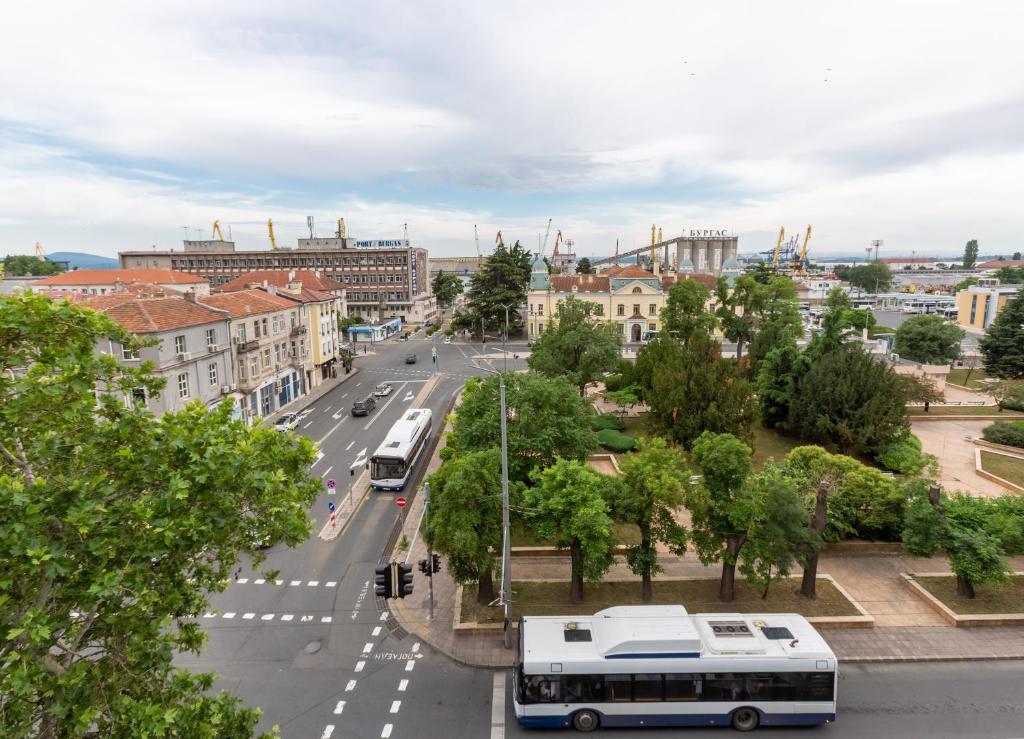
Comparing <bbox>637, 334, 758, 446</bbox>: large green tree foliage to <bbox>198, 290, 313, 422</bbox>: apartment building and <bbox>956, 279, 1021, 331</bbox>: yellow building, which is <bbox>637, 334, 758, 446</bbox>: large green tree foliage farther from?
<bbox>956, 279, 1021, 331</bbox>: yellow building

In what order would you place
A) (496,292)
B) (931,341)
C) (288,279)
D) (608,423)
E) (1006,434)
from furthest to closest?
(496,292), (288,279), (931,341), (608,423), (1006,434)

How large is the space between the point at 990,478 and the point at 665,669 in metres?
29.7

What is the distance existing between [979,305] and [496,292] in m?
87.0

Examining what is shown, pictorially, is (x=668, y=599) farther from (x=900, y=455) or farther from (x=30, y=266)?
(x=30, y=266)

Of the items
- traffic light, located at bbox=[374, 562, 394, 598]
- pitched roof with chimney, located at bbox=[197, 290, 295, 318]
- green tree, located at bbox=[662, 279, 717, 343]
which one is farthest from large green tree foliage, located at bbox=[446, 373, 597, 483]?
green tree, located at bbox=[662, 279, 717, 343]

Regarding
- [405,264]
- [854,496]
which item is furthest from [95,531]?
[405,264]

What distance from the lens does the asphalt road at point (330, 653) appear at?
16969 millimetres

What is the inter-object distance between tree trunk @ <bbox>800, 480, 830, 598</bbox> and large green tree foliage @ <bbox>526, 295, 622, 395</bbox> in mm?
21486

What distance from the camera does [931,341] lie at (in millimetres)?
68375

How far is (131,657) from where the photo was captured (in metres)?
10.1

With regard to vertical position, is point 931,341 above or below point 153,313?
below

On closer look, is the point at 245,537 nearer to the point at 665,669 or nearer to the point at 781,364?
the point at 665,669

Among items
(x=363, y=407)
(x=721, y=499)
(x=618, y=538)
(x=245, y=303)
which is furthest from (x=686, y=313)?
(x=245, y=303)

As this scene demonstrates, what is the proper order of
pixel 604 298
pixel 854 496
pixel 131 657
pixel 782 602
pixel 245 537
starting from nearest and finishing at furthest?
pixel 131 657, pixel 245 537, pixel 782 602, pixel 854 496, pixel 604 298
